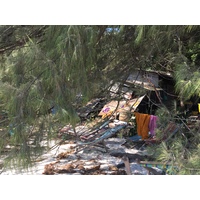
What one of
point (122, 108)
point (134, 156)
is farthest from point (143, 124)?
point (134, 156)

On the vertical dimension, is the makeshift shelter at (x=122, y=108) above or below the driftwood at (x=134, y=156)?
above

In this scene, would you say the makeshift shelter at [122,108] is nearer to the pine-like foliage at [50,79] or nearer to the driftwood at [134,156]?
the driftwood at [134,156]

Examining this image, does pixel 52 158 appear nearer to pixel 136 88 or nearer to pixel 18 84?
pixel 136 88

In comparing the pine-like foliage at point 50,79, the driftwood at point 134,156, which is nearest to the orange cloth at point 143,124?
the driftwood at point 134,156

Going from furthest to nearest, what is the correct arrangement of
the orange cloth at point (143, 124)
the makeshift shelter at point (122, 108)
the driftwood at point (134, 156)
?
the makeshift shelter at point (122, 108)
the orange cloth at point (143, 124)
the driftwood at point (134, 156)

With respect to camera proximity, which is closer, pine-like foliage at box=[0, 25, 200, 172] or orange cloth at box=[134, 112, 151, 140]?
pine-like foliage at box=[0, 25, 200, 172]

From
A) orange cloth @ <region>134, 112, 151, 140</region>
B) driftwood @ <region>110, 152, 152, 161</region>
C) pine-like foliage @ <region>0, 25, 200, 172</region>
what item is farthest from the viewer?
orange cloth @ <region>134, 112, 151, 140</region>

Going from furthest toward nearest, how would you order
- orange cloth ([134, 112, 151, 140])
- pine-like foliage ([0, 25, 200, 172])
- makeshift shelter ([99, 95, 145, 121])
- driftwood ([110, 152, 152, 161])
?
makeshift shelter ([99, 95, 145, 121]) → orange cloth ([134, 112, 151, 140]) → driftwood ([110, 152, 152, 161]) → pine-like foliage ([0, 25, 200, 172])

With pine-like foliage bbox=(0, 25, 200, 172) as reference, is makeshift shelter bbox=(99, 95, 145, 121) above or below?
below

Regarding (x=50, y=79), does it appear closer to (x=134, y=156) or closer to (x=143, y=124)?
(x=134, y=156)

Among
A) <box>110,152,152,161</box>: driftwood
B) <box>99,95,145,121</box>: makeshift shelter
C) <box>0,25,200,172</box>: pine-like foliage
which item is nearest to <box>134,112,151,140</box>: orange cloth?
<box>99,95,145,121</box>: makeshift shelter

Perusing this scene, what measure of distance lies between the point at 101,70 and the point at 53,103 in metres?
0.82

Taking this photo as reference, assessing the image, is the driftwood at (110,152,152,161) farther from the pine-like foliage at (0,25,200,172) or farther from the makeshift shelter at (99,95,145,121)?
the pine-like foliage at (0,25,200,172)

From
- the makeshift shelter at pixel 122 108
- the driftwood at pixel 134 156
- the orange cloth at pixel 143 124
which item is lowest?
the driftwood at pixel 134 156
